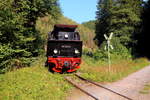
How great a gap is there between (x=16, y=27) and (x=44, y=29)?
17.4m

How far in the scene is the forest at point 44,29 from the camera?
14.2 metres

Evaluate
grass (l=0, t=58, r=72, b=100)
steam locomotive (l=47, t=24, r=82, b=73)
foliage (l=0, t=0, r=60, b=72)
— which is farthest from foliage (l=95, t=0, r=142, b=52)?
grass (l=0, t=58, r=72, b=100)

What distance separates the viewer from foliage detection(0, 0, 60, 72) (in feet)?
44.6

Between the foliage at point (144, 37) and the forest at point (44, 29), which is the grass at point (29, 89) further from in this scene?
the foliage at point (144, 37)

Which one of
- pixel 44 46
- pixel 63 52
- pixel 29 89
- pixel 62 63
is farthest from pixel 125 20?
pixel 29 89

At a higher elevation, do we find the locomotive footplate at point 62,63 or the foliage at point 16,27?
the foliage at point 16,27

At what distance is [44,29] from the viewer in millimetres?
31750

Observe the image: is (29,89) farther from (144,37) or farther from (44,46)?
(144,37)

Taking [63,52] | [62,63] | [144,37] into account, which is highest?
[144,37]

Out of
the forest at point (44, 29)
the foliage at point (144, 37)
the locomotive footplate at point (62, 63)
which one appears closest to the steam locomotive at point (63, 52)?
the locomotive footplate at point (62, 63)

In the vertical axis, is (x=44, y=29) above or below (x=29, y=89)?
above

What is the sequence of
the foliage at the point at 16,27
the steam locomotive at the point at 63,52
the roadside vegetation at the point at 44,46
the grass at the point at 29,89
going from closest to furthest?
1. the grass at the point at 29,89
2. the roadside vegetation at the point at 44,46
3. the foliage at the point at 16,27
4. the steam locomotive at the point at 63,52

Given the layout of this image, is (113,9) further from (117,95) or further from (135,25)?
(117,95)

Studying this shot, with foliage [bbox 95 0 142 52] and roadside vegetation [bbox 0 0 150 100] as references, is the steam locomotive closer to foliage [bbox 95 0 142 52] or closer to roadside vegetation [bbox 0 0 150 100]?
roadside vegetation [bbox 0 0 150 100]
